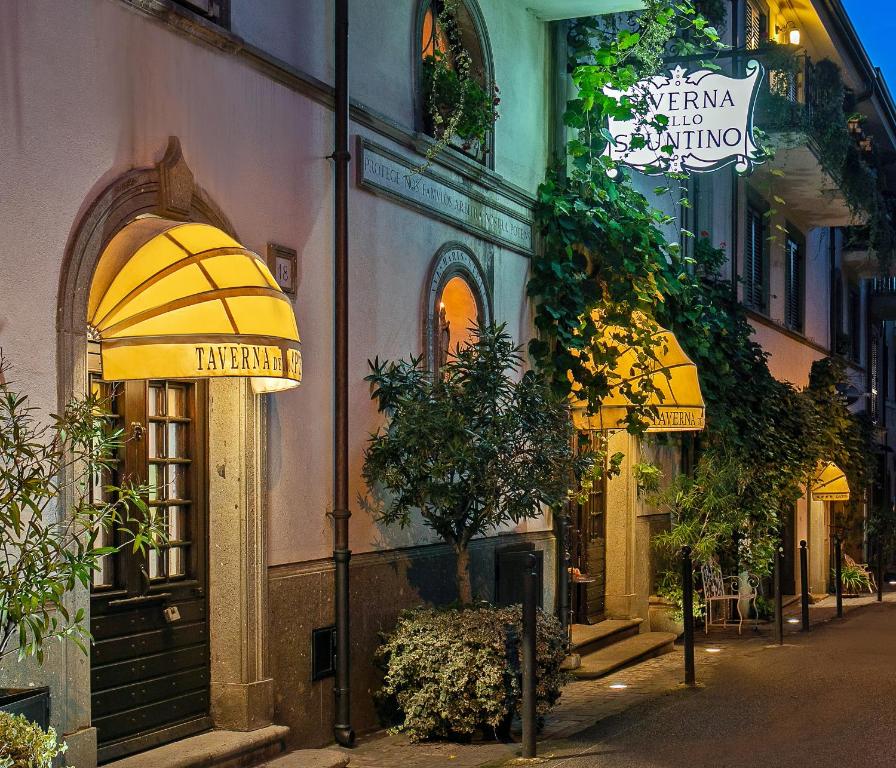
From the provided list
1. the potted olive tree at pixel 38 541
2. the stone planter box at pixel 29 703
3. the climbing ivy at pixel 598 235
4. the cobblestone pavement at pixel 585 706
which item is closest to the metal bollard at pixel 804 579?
the cobblestone pavement at pixel 585 706

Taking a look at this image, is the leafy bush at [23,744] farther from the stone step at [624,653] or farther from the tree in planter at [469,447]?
the stone step at [624,653]

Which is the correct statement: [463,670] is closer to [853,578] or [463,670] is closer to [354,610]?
[354,610]

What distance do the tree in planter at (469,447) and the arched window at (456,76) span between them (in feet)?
6.61

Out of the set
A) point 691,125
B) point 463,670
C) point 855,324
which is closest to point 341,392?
point 463,670

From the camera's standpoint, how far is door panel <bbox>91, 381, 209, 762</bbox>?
26.3 feet

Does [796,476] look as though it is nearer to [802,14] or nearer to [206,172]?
[802,14]

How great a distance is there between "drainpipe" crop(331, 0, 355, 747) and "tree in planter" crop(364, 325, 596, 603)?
36cm

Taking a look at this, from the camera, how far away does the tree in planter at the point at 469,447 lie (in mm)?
9781

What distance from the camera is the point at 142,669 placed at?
27.2 feet

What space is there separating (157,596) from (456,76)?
5.33 meters

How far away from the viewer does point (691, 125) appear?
47.5 ft

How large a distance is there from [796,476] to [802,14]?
26.6 feet

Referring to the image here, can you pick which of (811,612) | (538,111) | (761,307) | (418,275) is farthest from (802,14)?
(418,275)

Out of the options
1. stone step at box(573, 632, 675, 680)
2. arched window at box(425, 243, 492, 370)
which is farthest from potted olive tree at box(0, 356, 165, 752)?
stone step at box(573, 632, 675, 680)
